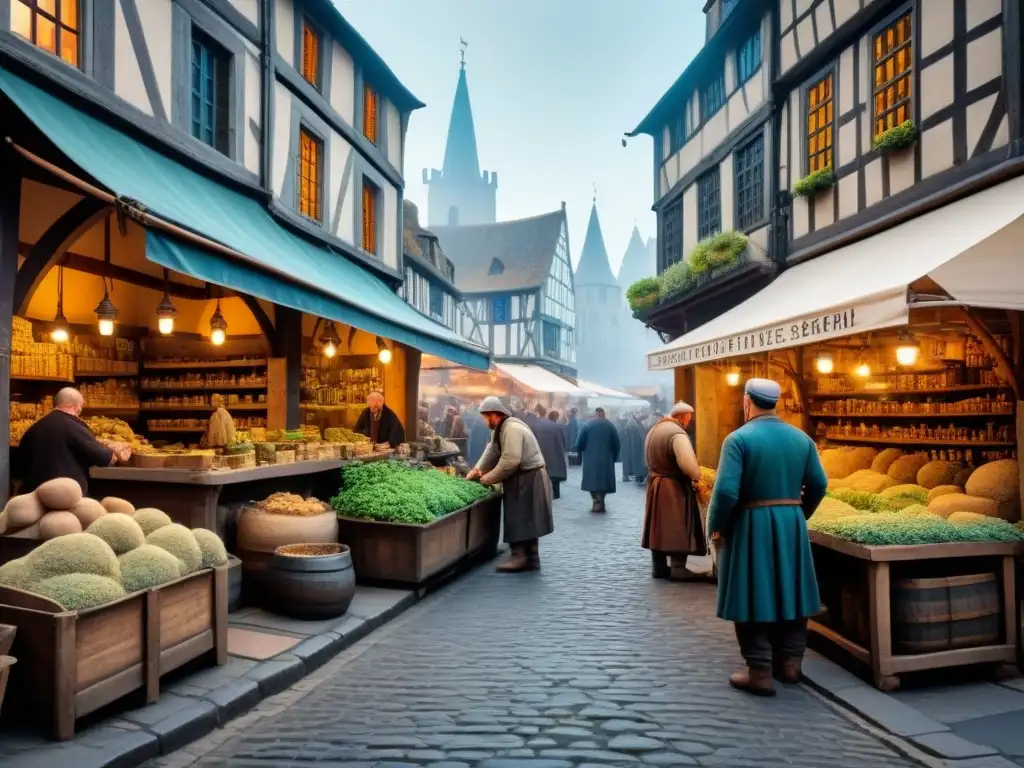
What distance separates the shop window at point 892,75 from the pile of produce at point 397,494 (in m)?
6.94

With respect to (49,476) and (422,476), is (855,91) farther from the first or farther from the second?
(49,476)

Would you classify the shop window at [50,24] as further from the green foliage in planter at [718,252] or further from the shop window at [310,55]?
the green foliage in planter at [718,252]

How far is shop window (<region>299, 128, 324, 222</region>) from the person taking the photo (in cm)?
1206

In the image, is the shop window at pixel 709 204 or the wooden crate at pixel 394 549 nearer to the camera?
the wooden crate at pixel 394 549

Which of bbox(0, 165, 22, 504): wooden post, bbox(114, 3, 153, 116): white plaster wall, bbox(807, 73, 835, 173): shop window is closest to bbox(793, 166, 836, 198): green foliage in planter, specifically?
bbox(807, 73, 835, 173): shop window

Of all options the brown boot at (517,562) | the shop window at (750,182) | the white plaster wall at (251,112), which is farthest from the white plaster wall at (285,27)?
the brown boot at (517,562)

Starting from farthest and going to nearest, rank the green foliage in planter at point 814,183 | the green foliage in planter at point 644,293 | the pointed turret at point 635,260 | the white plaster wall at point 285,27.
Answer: the pointed turret at point 635,260 → the green foliage in planter at point 644,293 → the white plaster wall at point 285,27 → the green foliage in planter at point 814,183

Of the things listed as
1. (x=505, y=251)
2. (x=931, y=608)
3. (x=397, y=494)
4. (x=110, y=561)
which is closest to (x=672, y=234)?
(x=397, y=494)

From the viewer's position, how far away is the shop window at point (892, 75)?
30.3 ft

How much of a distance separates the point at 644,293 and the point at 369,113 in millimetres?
6889

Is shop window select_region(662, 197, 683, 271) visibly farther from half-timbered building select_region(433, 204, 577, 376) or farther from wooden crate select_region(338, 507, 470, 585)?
half-timbered building select_region(433, 204, 577, 376)

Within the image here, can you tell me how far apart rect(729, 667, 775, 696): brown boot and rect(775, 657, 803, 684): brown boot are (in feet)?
0.85

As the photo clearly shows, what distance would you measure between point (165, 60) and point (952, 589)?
8940 millimetres

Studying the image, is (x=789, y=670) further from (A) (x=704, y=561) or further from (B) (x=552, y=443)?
(B) (x=552, y=443)
